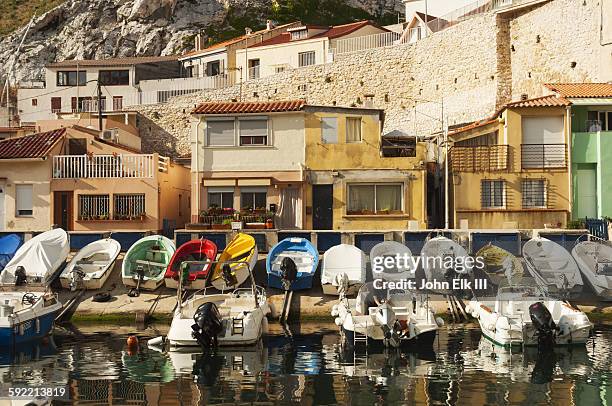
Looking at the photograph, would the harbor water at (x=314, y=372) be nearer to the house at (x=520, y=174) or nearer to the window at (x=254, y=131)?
the house at (x=520, y=174)

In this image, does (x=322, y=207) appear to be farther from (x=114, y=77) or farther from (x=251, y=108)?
(x=114, y=77)

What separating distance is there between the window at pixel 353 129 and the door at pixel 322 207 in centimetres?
220

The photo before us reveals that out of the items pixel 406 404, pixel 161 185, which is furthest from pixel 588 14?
pixel 406 404

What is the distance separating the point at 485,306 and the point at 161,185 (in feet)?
56.6

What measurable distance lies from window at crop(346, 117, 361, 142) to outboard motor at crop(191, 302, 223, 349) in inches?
579

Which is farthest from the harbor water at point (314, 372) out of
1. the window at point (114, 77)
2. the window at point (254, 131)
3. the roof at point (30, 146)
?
the window at point (114, 77)

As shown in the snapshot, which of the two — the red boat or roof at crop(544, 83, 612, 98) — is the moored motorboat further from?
roof at crop(544, 83, 612, 98)

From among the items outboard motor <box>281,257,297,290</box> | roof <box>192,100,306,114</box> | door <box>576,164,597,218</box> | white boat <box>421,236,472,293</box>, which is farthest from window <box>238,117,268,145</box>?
door <box>576,164,597,218</box>

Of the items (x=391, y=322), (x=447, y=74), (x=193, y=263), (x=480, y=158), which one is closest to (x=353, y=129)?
(x=480, y=158)

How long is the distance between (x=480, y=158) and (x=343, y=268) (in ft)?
32.6

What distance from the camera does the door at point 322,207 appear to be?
35469 millimetres

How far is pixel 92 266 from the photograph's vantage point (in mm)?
30688

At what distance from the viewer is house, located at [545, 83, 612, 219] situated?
35625 mm

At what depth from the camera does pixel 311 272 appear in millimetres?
29047
